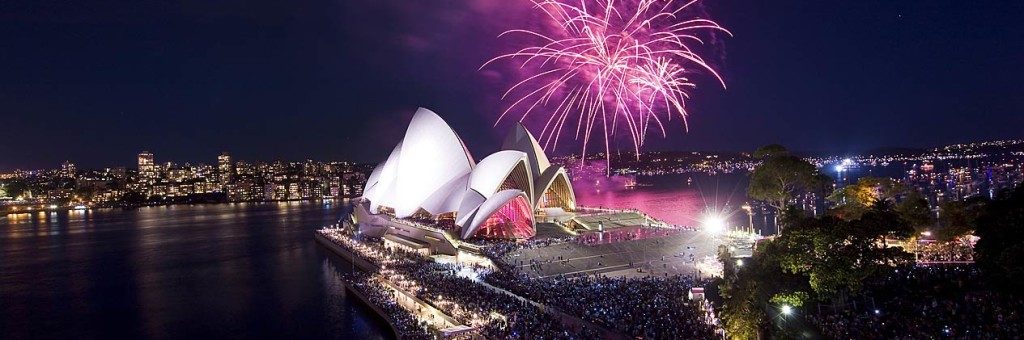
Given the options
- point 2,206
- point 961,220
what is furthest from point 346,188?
point 961,220

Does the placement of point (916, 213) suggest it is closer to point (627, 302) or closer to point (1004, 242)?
point (1004, 242)

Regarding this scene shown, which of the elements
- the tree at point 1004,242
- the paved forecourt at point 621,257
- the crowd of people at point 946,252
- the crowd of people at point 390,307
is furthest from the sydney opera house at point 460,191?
the tree at point 1004,242

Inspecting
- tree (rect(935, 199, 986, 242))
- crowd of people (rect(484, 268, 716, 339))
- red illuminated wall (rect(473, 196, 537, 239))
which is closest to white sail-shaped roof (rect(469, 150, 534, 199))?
red illuminated wall (rect(473, 196, 537, 239))

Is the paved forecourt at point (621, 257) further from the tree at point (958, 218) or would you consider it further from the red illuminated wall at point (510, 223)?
the tree at point (958, 218)

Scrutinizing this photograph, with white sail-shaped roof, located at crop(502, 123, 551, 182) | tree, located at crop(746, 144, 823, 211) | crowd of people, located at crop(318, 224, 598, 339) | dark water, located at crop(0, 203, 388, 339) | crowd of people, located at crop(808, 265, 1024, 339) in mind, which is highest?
white sail-shaped roof, located at crop(502, 123, 551, 182)

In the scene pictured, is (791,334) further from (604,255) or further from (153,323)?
(153,323)

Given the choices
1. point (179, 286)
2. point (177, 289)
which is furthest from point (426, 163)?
point (177, 289)

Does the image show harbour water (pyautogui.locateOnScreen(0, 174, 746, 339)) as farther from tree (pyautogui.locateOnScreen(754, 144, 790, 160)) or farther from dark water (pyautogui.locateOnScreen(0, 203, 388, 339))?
tree (pyautogui.locateOnScreen(754, 144, 790, 160))
